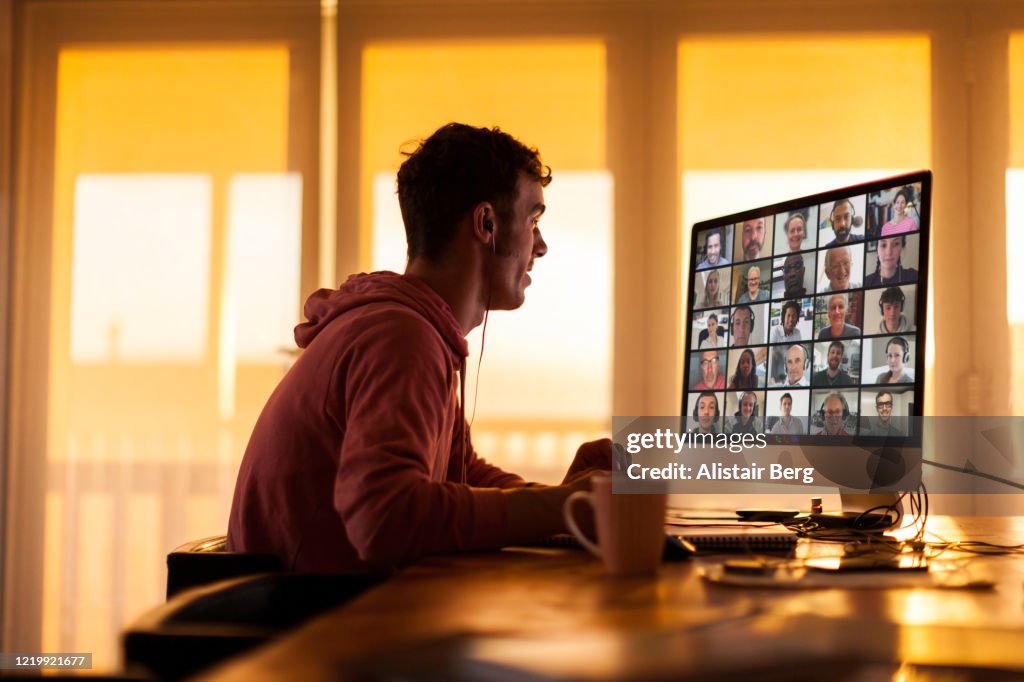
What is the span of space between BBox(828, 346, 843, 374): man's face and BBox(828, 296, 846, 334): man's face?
0.02 m

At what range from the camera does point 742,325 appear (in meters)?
1.48

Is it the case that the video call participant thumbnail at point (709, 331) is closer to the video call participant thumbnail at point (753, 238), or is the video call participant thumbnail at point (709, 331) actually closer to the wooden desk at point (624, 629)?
the video call participant thumbnail at point (753, 238)

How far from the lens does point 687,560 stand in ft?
3.48

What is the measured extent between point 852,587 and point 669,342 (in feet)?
7.40

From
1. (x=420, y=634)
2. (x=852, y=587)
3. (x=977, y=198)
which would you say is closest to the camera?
(x=420, y=634)

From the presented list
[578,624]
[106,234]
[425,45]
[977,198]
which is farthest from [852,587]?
[106,234]

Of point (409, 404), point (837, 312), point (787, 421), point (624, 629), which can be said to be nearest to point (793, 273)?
point (837, 312)

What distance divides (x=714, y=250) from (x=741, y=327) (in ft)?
0.48

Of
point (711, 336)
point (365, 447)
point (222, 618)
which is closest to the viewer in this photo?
point (222, 618)

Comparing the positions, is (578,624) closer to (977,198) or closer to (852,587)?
(852,587)

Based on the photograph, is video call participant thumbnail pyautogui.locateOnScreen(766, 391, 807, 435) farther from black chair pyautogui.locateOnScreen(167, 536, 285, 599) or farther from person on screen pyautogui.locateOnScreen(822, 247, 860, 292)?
black chair pyautogui.locateOnScreen(167, 536, 285, 599)

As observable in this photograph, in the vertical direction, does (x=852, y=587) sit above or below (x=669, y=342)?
below

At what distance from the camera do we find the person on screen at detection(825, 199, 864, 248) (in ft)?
4.35

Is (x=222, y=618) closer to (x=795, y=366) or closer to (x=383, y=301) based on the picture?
(x=383, y=301)
